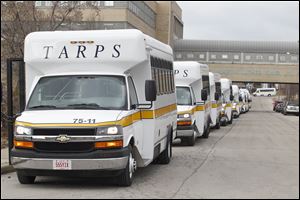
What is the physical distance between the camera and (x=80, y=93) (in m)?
10.0

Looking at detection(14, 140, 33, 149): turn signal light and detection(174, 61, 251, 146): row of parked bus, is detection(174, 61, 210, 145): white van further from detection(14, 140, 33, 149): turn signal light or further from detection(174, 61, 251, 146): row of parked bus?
detection(14, 140, 33, 149): turn signal light

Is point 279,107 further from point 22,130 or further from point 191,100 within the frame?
point 22,130

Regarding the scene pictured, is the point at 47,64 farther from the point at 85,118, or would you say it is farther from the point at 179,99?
the point at 179,99

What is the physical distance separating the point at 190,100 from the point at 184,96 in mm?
274

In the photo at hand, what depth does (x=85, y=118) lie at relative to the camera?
912 centimetres

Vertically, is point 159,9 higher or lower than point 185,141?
higher

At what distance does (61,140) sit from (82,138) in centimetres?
35

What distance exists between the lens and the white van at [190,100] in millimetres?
17891

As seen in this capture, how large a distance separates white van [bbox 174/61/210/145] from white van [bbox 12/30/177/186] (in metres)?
5.98

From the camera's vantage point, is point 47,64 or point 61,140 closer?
point 61,140

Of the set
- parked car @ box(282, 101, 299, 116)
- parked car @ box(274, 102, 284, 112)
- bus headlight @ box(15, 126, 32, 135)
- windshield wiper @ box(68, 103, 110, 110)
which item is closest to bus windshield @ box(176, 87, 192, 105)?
windshield wiper @ box(68, 103, 110, 110)

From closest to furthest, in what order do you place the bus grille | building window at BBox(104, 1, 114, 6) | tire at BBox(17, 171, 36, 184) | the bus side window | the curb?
the bus grille, tire at BBox(17, 171, 36, 184), the bus side window, the curb, building window at BBox(104, 1, 114, 6)

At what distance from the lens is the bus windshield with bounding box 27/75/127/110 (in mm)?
9875

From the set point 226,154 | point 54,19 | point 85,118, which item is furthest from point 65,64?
point 54,19
